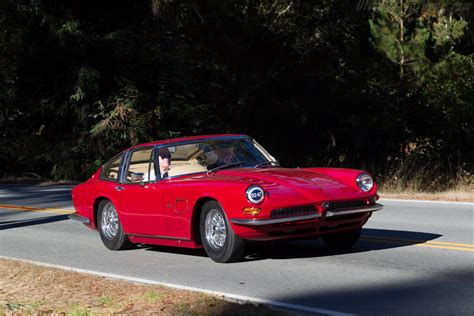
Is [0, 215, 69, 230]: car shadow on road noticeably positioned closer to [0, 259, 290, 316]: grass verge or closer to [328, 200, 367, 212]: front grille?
[0, 259, 290, 316]: grass verge

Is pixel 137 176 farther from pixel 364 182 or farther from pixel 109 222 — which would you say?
pixel 364 182

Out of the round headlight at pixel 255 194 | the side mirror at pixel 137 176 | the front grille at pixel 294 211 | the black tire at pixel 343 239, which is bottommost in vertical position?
the black tire at pixel 343 239

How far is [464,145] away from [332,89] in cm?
653

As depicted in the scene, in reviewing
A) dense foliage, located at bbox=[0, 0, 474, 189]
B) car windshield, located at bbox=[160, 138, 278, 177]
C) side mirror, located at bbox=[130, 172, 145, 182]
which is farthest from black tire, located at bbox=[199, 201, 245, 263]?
dense foliage, located at bbox=[0, 0, 474, 189]

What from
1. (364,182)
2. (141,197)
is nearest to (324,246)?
(364,182)

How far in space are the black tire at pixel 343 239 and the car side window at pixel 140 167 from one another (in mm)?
2322

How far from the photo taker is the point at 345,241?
34.7ft

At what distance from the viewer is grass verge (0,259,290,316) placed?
720cm

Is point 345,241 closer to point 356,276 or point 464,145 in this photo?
point 356,276

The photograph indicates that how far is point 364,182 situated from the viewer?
1016cm

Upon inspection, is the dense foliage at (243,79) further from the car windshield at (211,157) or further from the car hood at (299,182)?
the car hood at (299,182)

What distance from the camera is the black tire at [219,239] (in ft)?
31.6

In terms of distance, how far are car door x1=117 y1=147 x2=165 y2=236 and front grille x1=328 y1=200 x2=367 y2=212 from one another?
7.28 ft

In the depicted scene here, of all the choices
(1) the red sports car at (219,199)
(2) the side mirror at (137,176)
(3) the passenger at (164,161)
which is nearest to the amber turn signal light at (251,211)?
(1) the red sports car at (219,199)
